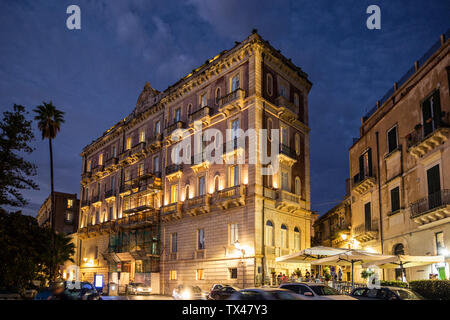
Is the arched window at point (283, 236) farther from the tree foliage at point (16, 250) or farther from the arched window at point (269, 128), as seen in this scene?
the tree foliage at point (16, 250)

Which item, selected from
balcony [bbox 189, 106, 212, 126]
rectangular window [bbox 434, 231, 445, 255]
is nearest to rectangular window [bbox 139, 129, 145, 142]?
balcony [bbox 189, 106, 212, 126]

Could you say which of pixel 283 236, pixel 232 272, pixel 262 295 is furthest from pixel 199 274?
pixel 262 295

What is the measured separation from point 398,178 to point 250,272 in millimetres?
12223

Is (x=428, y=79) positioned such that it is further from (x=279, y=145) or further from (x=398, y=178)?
(x=279, y=145)

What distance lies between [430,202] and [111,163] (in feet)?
129

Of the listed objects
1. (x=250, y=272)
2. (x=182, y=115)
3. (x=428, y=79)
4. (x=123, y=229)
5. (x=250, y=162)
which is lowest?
(x=250, y=272)

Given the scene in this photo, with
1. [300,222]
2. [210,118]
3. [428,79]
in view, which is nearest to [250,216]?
[300,222]

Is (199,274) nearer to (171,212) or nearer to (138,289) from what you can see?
(138,289)

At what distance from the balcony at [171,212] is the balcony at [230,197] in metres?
4.77

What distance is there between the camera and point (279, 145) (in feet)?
119

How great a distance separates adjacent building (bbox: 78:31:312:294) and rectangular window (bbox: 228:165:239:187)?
3.2 inches

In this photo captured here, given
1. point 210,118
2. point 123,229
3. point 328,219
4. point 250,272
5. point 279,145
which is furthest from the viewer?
point 328,219

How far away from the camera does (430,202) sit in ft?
75.7

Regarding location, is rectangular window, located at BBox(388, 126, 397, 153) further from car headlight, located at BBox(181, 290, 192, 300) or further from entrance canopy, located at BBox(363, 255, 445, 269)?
car headlight, located at BBox(181, 290, 192, 300)
